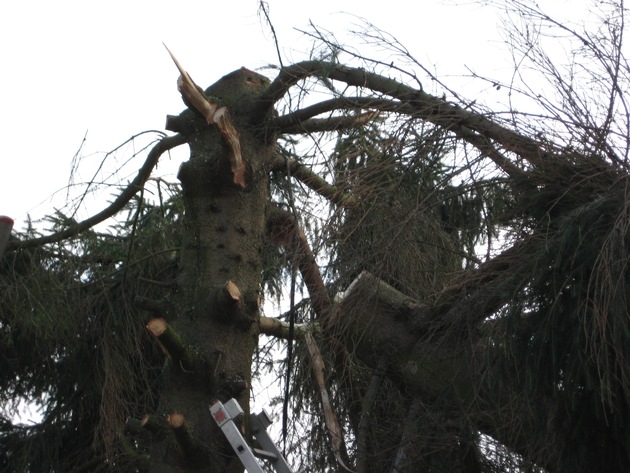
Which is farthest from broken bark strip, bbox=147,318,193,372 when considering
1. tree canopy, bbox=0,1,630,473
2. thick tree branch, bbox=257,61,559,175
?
thick tree branch, bbox=257,61,559,175

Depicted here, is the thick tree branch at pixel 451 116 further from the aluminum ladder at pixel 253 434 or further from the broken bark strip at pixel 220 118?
the aluminum ladder at pixel 253 434

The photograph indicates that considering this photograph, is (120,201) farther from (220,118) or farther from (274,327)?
(274,327)

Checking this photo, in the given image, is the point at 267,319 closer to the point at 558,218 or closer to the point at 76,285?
the point at 76,285

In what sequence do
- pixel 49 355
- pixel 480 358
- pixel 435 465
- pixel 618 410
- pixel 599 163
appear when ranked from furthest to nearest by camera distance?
1. pixel 49 355
2. pixel 435 465
3. pixel 480 358
4. pixel 599 163
5. pixel 618 410

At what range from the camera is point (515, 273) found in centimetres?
329

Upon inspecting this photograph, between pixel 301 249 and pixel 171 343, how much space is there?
26.7 inches

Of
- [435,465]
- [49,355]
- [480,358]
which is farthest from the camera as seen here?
[49,355]

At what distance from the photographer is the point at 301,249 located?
4172 mm

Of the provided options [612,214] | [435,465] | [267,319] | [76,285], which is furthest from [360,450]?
[612,214]

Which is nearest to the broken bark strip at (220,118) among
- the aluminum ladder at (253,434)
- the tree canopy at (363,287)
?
the tree canopy at (363,287)

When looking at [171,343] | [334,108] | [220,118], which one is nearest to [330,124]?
[334,108]

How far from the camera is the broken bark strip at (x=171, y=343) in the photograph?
3.93 m

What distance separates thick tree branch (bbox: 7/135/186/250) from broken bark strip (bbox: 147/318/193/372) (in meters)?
1.16

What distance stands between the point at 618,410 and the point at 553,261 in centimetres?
49
